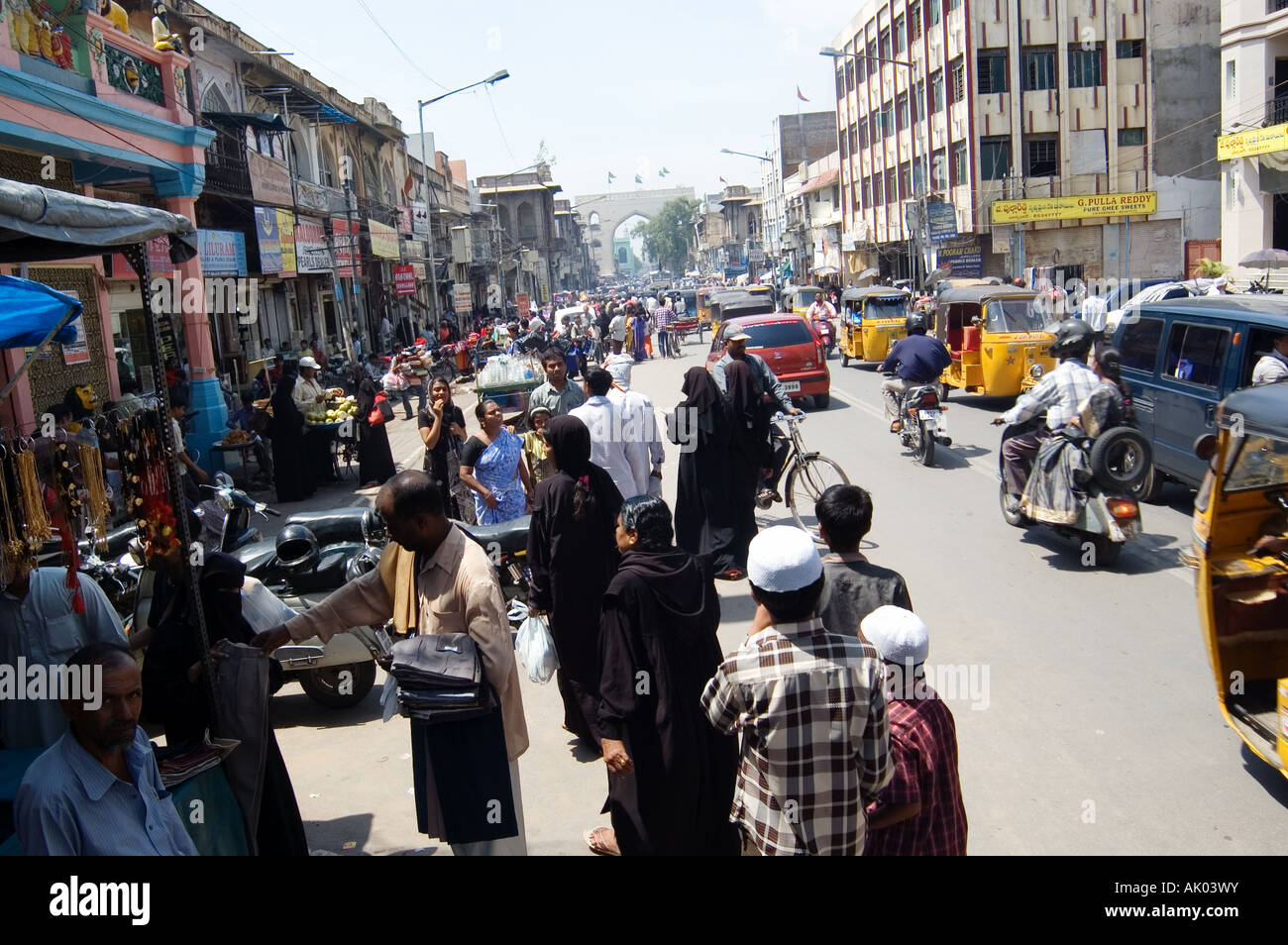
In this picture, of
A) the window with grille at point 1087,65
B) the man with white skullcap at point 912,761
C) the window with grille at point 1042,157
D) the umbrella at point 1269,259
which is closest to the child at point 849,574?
the man with white skullcap at point 912,761

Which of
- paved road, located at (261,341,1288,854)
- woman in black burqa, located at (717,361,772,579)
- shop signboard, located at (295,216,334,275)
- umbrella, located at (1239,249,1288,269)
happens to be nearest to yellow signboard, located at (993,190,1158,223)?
umbrella, located at (1239,249,1288,269)

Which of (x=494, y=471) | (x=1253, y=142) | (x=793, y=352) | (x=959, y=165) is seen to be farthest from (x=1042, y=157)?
(x=494, y=471)

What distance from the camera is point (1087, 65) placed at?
126 feet

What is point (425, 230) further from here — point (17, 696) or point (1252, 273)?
point (17, 696)

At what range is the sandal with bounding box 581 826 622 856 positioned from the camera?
14.6 feet

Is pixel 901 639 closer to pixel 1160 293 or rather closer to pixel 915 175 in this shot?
pixel 1160 293

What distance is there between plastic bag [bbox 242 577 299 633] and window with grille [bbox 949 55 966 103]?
1552 inches

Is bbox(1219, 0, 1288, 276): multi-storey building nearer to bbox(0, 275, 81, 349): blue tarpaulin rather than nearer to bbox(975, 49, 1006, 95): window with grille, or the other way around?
bbox(975, 49, 1006, 95): window with grille

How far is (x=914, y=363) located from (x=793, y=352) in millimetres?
5087

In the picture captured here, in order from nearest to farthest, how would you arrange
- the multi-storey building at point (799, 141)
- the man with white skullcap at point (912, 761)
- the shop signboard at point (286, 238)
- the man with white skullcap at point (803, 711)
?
the man with white skullcap at point (803, 711)
the man with white skullcap at point (912, 761)
the shop signboard at point (286, 238)
the multi-storey building at point (799, 141)

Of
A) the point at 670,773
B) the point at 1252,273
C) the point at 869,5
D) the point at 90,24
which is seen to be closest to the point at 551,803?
the point at 670,773

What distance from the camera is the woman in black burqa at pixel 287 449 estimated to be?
1425cm

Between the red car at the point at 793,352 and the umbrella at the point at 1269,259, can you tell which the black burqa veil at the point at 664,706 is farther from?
the umbrella at the point at 1269,259

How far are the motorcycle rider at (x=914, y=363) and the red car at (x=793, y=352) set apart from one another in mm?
4025
